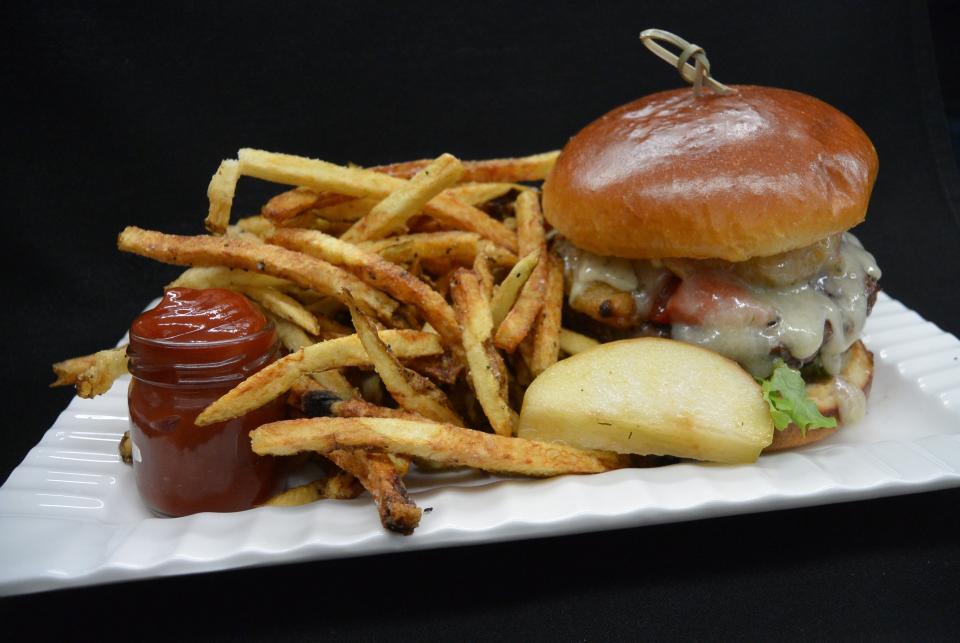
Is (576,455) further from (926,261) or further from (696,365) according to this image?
(926,261)

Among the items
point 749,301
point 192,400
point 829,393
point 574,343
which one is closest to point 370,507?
point 192,400

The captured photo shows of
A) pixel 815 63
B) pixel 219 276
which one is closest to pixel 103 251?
pixel 219 276

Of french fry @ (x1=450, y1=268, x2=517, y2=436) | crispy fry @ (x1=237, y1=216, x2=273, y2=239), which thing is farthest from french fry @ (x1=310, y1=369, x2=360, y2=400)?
crispy fry @ (x1=237, y1=216, x2=273, y2=239)

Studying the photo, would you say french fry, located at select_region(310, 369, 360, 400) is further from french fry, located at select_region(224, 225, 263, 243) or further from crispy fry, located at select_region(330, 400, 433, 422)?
french fry, located at select_region(224, 225, 263, 243)

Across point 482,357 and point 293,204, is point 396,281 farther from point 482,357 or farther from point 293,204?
point 293,204

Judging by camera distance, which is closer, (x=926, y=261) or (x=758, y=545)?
(x=758, y=545)

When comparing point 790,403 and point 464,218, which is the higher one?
point 464,218

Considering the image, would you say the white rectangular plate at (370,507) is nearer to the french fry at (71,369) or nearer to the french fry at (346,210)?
the french fry at (71,369)
